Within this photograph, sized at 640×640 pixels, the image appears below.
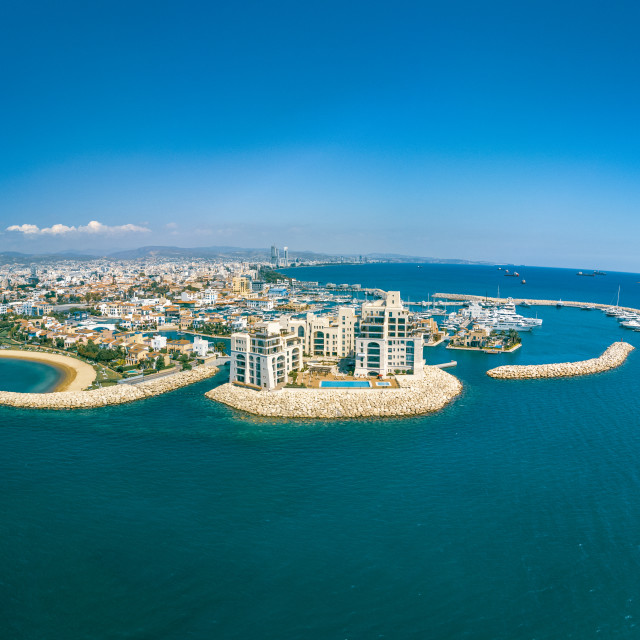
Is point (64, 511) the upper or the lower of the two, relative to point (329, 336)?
lower

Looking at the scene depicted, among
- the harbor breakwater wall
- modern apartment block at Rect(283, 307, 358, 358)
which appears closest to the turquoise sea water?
modern apartment block at Rect(283, 307, 358, 358)

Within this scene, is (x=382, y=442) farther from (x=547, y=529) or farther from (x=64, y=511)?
(x=64, y=511)

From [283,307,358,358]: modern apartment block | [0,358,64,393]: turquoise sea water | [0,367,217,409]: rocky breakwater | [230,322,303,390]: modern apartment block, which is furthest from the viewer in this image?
[283,307,358,358]: modern apartment block

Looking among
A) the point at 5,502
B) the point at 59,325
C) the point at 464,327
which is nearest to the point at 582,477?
the point at 5,502

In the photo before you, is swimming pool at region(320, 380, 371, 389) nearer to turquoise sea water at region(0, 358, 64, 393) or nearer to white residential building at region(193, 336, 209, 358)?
white residential building at region(193, 336, 209, 358)

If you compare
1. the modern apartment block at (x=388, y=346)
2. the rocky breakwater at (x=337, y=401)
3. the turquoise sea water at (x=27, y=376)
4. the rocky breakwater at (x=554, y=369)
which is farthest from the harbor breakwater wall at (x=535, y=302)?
the turquoise sea water at (x=27, y=376)

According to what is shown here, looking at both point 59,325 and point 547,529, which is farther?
point 59,325

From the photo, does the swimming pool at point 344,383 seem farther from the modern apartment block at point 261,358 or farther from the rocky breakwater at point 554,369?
the rocky breakwater at point 554,369

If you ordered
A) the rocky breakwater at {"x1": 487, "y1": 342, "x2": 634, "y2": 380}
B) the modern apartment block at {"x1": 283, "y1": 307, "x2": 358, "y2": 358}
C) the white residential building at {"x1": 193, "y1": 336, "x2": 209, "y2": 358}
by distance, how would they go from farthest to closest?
the white residential building at {"x1": 193, "y1": 336, "x2": 209, "y2": 358}, the modern apartment block at {"x1": 283, "y1": 307, "x2": 358, "y2": 358}, the rocky breakwater at {"x1": 487, "y1": 342, "x2": 634, "y2": 380}
